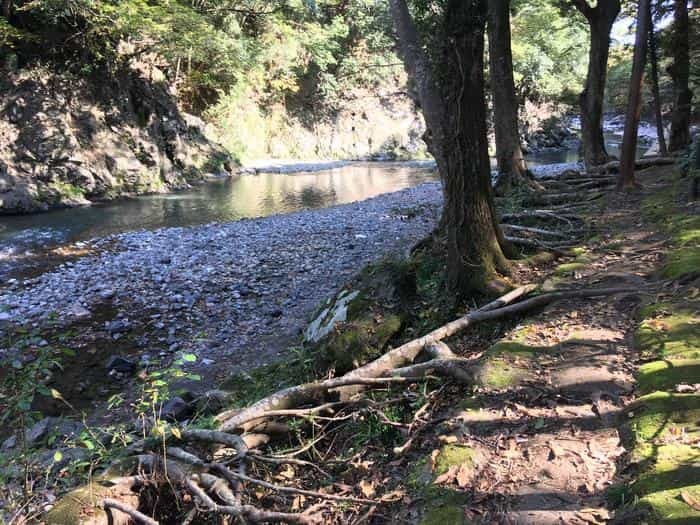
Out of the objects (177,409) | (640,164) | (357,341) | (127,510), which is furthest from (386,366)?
(640,164)

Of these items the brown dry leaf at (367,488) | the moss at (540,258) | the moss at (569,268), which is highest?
the moss at (540,258)

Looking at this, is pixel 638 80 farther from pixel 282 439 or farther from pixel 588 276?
pixel 282 439

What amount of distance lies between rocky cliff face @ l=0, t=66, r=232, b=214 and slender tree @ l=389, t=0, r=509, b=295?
18301 mm

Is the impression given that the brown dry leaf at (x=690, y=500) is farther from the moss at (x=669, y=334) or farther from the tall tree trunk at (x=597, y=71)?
the tall tree trunk at (x=597, y=71)

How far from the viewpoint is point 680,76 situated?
13.7 metres

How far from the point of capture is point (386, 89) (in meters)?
48.0

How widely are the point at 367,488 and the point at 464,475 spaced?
0.62 meters

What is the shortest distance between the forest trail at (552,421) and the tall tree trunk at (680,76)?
469 inches

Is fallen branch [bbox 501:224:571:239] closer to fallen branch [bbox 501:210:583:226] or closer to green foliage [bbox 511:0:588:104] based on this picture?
fallen branch [bbox 501:210:583:226]

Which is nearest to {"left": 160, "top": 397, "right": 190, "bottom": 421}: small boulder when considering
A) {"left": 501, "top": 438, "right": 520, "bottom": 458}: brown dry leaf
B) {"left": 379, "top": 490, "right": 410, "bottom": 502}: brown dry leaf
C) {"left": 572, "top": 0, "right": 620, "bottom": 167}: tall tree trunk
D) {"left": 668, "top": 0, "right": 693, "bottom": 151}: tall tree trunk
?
{"left": 379, "top": 490, "right": 410, "bottom": 502}: brown dry leaf

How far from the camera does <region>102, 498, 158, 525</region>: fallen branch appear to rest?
2.82 meters

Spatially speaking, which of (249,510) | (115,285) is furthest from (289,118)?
(249,510)

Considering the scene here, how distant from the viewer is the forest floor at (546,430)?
2510 millimetres

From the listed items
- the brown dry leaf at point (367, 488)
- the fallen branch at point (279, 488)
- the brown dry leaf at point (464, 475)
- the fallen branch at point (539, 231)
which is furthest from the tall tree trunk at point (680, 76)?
the fallen branch at point (279, 488)
